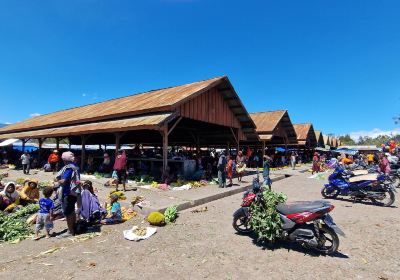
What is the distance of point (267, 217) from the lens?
538 cm

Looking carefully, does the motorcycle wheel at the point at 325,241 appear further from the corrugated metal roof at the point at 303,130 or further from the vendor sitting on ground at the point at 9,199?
the corrugated metal roof at the point at 303,130

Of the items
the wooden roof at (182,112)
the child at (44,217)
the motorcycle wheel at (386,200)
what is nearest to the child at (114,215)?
the child at (44,217)

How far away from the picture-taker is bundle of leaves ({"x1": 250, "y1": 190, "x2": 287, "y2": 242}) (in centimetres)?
529

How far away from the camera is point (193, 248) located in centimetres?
538

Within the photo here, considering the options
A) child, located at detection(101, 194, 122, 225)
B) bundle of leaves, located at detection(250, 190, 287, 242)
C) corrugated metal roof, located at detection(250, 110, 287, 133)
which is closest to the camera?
bundle of leaves, located at detection(250, 190, 287, 242)

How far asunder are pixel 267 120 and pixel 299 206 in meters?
22.6

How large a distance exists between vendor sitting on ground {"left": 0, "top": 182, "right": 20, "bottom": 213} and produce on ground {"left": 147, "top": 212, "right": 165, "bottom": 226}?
167 inches

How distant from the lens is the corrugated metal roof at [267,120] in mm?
25328

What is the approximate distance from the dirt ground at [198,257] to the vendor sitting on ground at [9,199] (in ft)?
7.71

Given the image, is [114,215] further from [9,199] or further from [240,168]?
[240,168]

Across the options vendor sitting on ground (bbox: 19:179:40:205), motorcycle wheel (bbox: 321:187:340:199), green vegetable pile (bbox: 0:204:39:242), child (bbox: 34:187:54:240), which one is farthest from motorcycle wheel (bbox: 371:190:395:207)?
vendor sitting on ground (bbox: 19:179:40:205)

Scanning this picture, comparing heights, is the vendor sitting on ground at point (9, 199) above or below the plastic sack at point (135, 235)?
above

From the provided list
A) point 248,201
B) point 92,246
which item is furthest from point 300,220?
point 92,246

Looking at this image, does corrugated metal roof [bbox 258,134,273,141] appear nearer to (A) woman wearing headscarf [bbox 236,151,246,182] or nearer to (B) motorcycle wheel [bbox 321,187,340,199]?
(A) woman wearing headscarf [bbox 236,151,246,182]
